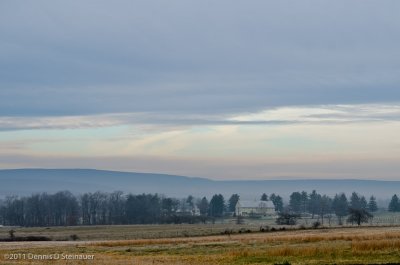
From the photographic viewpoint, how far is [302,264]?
33.0 meters

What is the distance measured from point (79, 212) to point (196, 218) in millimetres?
40805

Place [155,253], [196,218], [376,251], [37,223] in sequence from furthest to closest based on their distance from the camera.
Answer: [37,223] → [196,218] → [155,253] → [376,251]

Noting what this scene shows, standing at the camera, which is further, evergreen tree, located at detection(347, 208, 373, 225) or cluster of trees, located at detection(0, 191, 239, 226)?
cluster of trees, located at detection(0, 191, 239, 226)

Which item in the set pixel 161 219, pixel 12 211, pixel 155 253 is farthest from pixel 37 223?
pixel 155 253

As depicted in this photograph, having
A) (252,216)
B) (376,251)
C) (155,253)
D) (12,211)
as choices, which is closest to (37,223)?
(12,211)

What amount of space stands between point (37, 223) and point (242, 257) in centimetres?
13948

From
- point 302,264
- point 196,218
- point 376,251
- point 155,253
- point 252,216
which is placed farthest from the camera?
point 252,216

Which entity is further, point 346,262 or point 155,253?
point 155,253

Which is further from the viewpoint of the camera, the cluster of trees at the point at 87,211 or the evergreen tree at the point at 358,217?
the cluster of trees at the point at 87,211

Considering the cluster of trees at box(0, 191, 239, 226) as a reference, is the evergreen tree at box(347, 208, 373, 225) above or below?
below

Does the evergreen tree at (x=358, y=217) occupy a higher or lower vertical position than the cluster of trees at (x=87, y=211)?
lower

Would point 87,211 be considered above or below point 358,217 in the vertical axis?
above

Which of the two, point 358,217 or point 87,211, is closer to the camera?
point 358,217

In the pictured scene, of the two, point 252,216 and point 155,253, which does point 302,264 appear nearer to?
point 155,253
